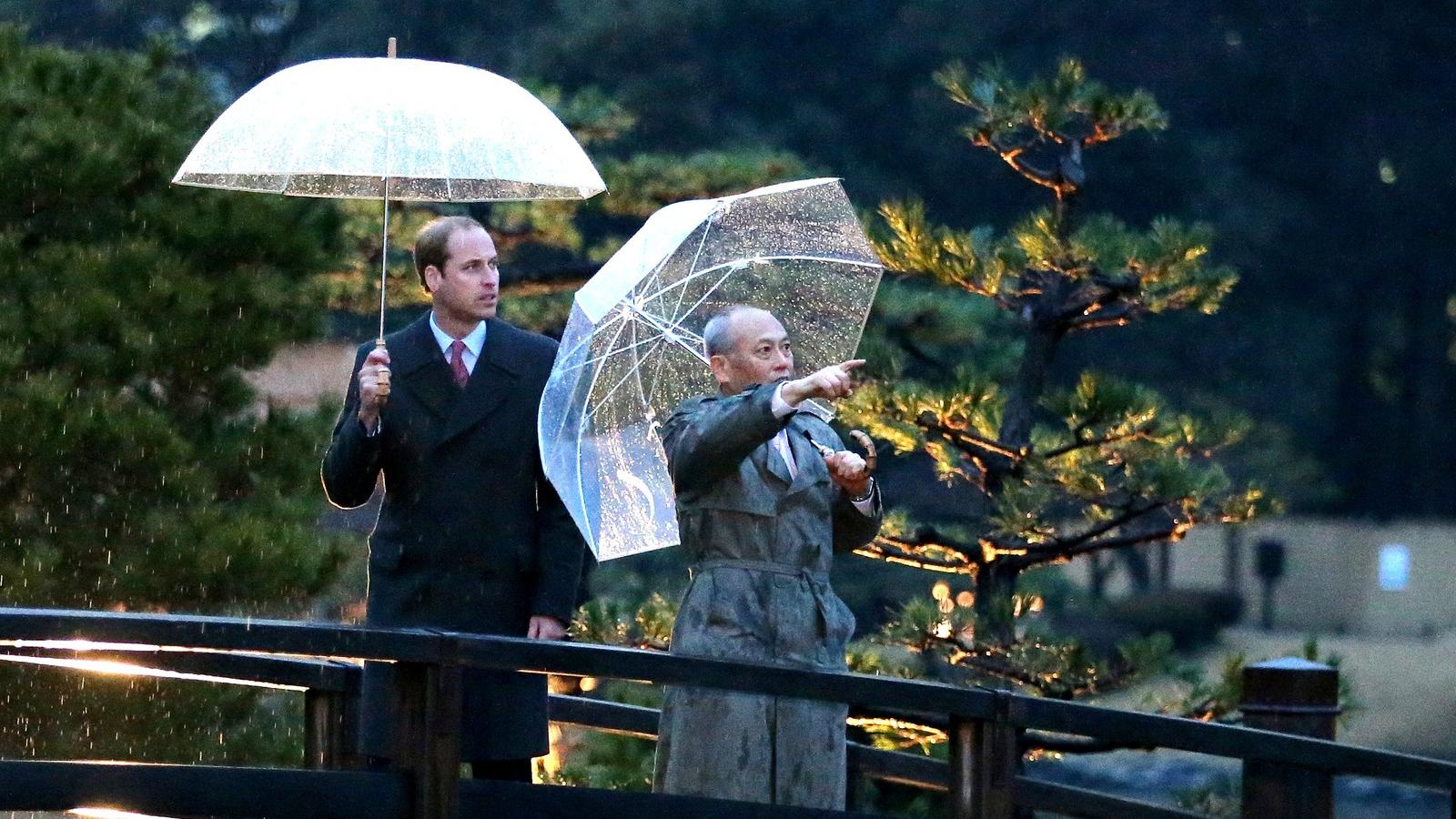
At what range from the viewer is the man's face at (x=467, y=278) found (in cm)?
360

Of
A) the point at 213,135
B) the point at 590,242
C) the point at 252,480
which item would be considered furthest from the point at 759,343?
the point at 590,242

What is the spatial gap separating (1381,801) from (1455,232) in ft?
17.5

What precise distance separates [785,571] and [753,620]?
9cm

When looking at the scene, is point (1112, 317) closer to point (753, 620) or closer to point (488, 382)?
point (488, 382)

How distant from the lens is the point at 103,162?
7547 mm

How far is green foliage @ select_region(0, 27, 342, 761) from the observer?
722 centimetres

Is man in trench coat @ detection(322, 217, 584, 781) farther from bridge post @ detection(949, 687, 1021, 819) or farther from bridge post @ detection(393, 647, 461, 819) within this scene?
bridge post @ detection(949, 687, 1021, 819)

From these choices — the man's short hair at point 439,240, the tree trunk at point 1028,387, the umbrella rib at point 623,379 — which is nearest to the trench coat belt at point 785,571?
the umbrella rib at point 623,379

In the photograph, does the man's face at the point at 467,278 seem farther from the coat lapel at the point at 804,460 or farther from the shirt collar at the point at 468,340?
the coat lapel at the point at 804,460

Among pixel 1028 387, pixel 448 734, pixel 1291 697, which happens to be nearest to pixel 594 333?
pixel 448 734

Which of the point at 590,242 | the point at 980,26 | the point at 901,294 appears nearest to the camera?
the point at 901,294

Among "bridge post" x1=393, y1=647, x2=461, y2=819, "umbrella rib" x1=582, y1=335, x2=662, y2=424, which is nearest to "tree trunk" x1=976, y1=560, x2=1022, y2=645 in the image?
"umbrella rib" x1=582, y1=335, x2=662, y2=424

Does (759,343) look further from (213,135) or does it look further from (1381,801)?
(1381,801)

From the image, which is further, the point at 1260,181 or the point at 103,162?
the point at 1260,181
